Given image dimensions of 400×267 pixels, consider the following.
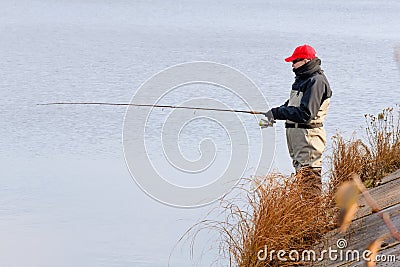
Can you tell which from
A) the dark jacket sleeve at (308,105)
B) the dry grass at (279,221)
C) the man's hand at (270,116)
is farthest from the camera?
the man's hand at (270,116)

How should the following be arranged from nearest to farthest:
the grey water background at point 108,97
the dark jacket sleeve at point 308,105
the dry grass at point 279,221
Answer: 1. the dry grass at point 279,221
2. the dark jacket sleeve at point 308,105
3. the grey water background at point 108,97

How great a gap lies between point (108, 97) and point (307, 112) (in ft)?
32.8

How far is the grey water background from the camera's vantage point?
7.84 meters

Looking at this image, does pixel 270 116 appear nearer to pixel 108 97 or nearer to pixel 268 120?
pixel 268 120

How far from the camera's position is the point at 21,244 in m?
7.60

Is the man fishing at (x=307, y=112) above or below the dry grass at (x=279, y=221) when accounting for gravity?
above

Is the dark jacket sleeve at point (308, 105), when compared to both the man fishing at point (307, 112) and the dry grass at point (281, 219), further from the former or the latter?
the dry grass at point (281, 219)

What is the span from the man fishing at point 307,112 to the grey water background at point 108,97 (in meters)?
1.50

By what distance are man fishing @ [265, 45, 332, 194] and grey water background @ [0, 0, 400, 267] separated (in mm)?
1497

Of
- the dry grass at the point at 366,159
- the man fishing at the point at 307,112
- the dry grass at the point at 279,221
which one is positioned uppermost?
the dry grass at the point at 366,159

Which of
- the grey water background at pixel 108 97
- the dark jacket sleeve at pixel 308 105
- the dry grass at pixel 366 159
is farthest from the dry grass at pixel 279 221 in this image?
the grey water background at pixel 108 97

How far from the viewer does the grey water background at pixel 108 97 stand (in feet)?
25.7

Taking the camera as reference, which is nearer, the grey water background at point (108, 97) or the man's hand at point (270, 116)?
the man's hand at point (270, 116)

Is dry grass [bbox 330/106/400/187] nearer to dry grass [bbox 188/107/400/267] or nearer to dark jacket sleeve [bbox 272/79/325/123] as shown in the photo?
dry grass [bbox 188/107/400/267]
